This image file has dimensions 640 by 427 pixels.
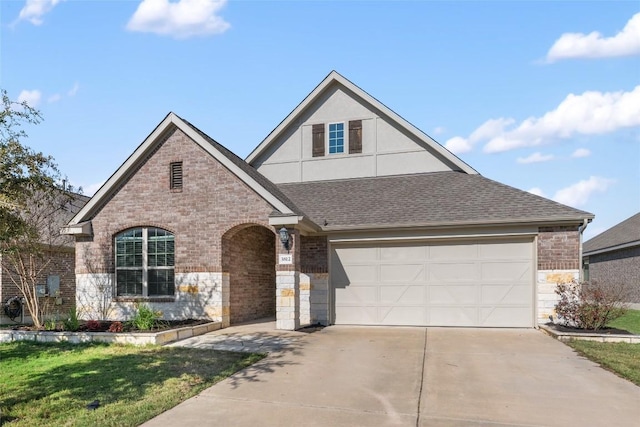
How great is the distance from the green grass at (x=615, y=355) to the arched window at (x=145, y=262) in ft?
35.2

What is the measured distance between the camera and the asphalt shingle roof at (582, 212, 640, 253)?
22.0 metres

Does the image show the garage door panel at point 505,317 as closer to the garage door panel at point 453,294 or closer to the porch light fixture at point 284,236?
the garage door panel at point 453,294

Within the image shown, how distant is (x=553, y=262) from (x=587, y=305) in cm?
146

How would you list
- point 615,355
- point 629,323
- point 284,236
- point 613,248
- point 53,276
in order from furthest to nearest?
point 613,248 < point 53,276 < point 629,323 < point 284,236 < point 615,355

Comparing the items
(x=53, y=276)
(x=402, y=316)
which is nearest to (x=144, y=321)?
(x=402, y=316)

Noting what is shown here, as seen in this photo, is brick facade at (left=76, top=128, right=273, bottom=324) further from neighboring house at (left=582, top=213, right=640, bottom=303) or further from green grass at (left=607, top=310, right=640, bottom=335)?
neighboring house at (left=582, top=213, right=640, bottom=303)

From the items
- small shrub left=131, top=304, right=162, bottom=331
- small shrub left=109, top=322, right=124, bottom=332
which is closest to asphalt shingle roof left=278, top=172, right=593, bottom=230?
small shrub left=131, top=304, right=162, bottom=331

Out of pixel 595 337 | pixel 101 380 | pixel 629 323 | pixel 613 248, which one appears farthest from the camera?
pixel 613 248

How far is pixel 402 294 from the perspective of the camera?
515 inches

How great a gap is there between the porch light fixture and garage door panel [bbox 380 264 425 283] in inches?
127

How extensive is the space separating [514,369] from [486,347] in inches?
77.5

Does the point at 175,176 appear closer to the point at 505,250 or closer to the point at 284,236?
the point at 284,236

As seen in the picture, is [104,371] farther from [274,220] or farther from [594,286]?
[594,286]

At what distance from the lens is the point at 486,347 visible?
31.5ft
